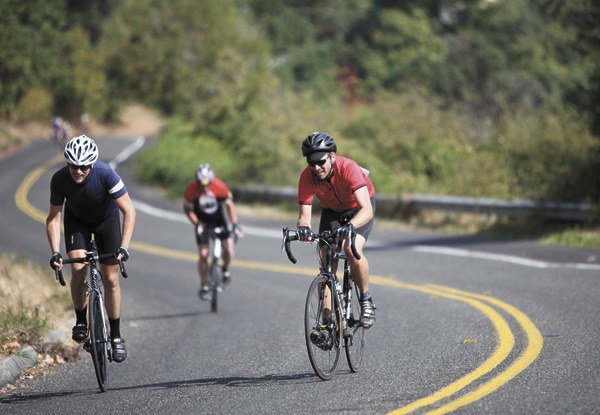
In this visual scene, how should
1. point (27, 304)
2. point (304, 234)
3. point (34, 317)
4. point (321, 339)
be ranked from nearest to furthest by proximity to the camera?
point (304, 234) < point (321, 339) < point (34, 317) < point (27, 304)

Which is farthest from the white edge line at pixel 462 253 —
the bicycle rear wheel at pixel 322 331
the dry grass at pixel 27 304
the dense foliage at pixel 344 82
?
the bicycle rear wheel at pixel 322 331

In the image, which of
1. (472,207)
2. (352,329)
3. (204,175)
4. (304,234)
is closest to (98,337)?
(304,234)

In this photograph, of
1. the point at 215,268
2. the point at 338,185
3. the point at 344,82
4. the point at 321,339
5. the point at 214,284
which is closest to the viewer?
the point at 321,339

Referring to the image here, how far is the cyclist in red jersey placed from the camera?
7930 millimetres

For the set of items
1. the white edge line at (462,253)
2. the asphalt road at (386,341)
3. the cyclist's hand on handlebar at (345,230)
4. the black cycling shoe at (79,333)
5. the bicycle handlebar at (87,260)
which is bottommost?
the asphalt road at (386,341)

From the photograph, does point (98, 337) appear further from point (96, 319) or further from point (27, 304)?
point (27, 304)

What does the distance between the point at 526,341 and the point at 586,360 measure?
1.06m

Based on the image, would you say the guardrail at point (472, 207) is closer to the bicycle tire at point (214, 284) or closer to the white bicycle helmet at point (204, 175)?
the bicycle tire at point (214, 284)

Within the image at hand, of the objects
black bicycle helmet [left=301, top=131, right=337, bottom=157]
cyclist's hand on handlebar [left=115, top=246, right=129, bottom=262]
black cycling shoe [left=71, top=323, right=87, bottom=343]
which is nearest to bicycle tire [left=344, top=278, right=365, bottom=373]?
black bicycle helmet [left=301, top=131, right=337, bottom=157]

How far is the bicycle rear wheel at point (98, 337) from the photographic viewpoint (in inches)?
323

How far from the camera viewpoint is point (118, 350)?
8562 mm

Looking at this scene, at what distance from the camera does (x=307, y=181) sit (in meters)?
8.23

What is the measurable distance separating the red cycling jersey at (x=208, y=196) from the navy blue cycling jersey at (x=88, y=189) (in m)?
5.45

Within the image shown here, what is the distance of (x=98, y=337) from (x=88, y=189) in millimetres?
1271
